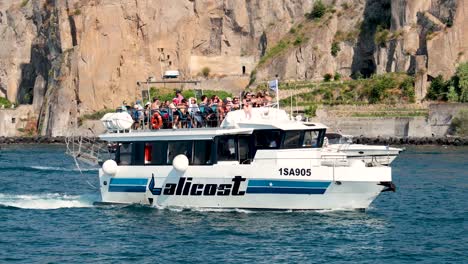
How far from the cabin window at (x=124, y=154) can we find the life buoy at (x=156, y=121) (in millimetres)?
1012

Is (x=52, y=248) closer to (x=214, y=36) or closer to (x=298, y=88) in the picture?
(x=298, y=88)

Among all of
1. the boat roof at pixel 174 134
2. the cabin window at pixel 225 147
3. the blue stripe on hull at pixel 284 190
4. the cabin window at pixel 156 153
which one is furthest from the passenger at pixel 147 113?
the blue stripe on hull at pixel 284 190

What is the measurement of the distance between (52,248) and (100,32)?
81070 mm

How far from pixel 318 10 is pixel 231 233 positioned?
83.7 meters

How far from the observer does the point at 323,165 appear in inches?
1266

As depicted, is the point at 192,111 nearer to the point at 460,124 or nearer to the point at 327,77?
the point at 460,124

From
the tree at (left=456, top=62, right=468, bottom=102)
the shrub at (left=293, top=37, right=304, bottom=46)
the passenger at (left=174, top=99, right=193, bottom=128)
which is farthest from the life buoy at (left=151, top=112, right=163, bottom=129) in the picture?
the shrub at (left=293, top=37, right=304, bottom=46)

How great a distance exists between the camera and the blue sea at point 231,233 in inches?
1080

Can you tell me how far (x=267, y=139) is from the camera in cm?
3275

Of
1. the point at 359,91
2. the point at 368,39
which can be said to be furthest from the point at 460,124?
the point at 368,39

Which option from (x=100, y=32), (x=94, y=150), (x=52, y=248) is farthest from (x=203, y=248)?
(x=100, y=32)

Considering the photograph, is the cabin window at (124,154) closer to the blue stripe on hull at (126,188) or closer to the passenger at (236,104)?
the blue stripe on hull at (126,188)

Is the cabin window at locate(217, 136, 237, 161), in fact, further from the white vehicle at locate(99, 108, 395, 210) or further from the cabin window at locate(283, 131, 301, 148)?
the cabin window at locate(283, 131, 301, 148)

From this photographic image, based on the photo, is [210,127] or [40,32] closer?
[210,127]
